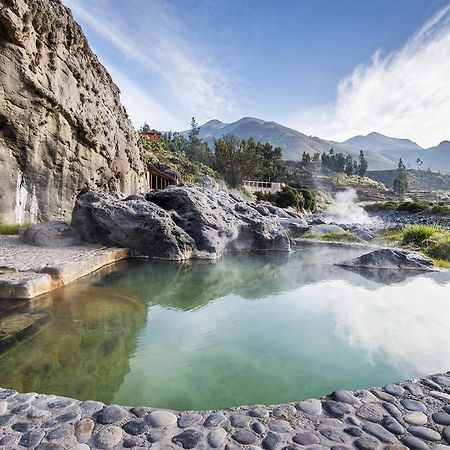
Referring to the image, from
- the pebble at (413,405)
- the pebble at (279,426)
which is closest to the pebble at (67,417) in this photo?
the pebble at (279,426)

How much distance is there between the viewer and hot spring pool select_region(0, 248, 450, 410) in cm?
353

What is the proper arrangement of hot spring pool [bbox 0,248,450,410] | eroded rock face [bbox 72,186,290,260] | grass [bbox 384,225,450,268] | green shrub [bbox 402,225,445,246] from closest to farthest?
hot spring pool [bbox 0,248,450,410], eroded rock face [bbox 72,186,290,260], grass [bbox 384,225,450,268], green shrub [bbox 402,225,445,246]

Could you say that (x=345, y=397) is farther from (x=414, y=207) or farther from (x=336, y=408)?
(x=414, y=207)

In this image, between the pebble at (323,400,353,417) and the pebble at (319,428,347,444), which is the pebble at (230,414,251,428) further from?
the pebble at (323,400,353,417)

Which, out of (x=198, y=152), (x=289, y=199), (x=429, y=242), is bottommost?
(x=429, y=242)

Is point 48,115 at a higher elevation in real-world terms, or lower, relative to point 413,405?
higher

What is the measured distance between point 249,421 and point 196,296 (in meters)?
4.89

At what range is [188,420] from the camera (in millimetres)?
2381

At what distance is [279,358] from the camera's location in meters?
4.27

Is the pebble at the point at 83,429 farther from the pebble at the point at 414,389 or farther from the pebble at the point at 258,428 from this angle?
the pebble at the point at 414,389

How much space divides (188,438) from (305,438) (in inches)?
30.9

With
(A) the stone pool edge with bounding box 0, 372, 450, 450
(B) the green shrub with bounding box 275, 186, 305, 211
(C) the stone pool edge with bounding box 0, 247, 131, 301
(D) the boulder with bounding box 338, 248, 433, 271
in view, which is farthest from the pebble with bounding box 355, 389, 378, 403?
(B) the green shrub with bounding box 275, 186, 305, 211

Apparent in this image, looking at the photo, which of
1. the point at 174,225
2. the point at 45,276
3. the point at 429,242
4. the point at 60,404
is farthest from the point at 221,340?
the point at 429,242

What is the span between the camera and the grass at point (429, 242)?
12.3 metres
